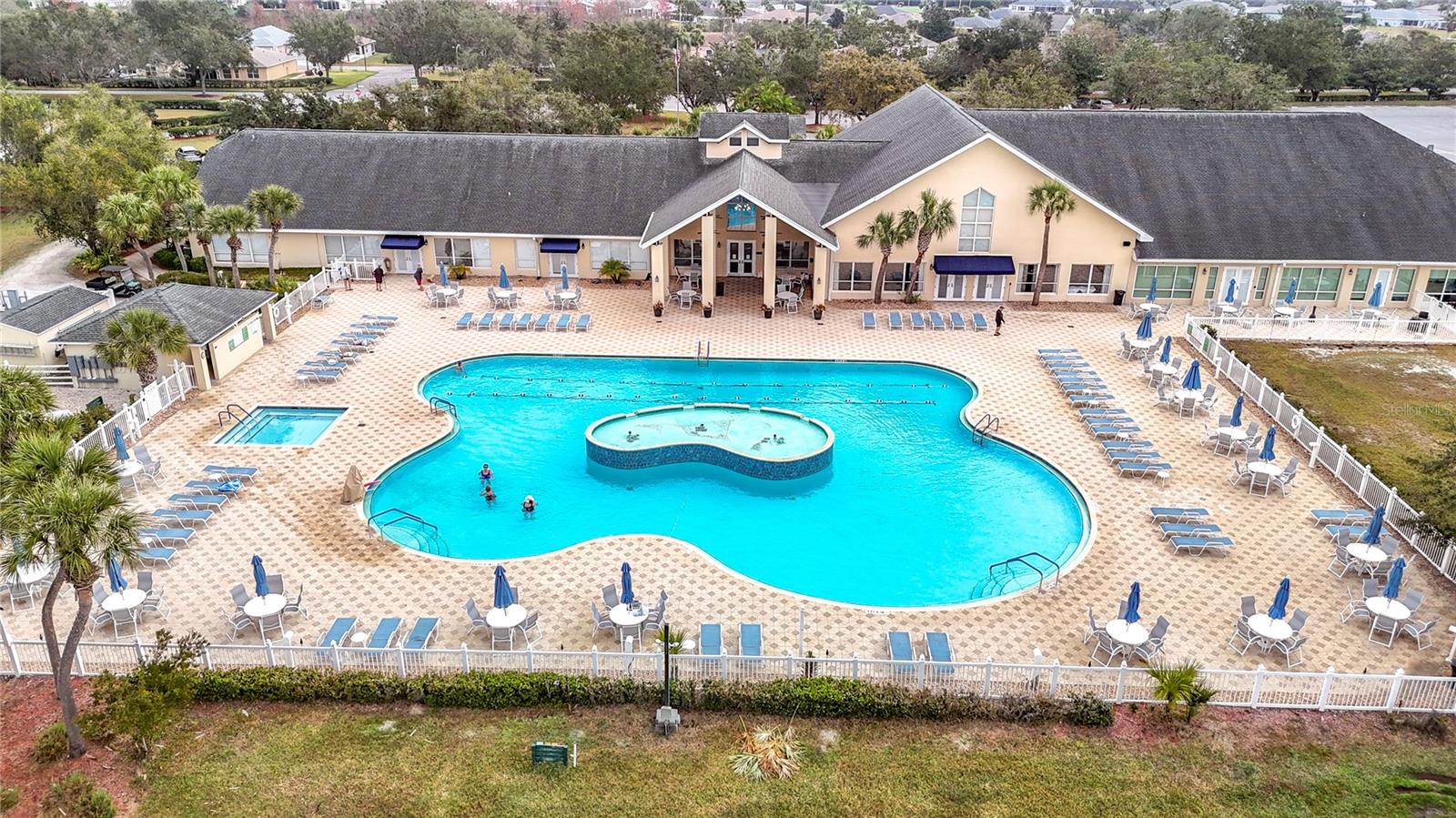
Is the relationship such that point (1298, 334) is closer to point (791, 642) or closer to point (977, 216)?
point (977, 216)

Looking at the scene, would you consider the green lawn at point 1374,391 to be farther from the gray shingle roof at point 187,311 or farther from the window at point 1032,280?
the gray shingle roof at point 187,311

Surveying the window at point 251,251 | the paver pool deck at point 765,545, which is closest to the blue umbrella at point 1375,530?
the paver pool deck at point 765,545

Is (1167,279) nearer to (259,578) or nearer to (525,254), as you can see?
(525,254)

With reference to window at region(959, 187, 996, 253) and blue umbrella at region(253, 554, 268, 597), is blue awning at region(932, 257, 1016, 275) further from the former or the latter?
blue umbrella at region(253, 554, 268, 597)

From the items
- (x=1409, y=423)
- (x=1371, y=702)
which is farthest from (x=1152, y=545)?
(x=1409, y=423)

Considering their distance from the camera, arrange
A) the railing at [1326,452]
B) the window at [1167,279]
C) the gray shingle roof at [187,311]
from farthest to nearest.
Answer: the window at [1167,279] < the gray shingle roof at [187,311] < the railing at [1326,452]
